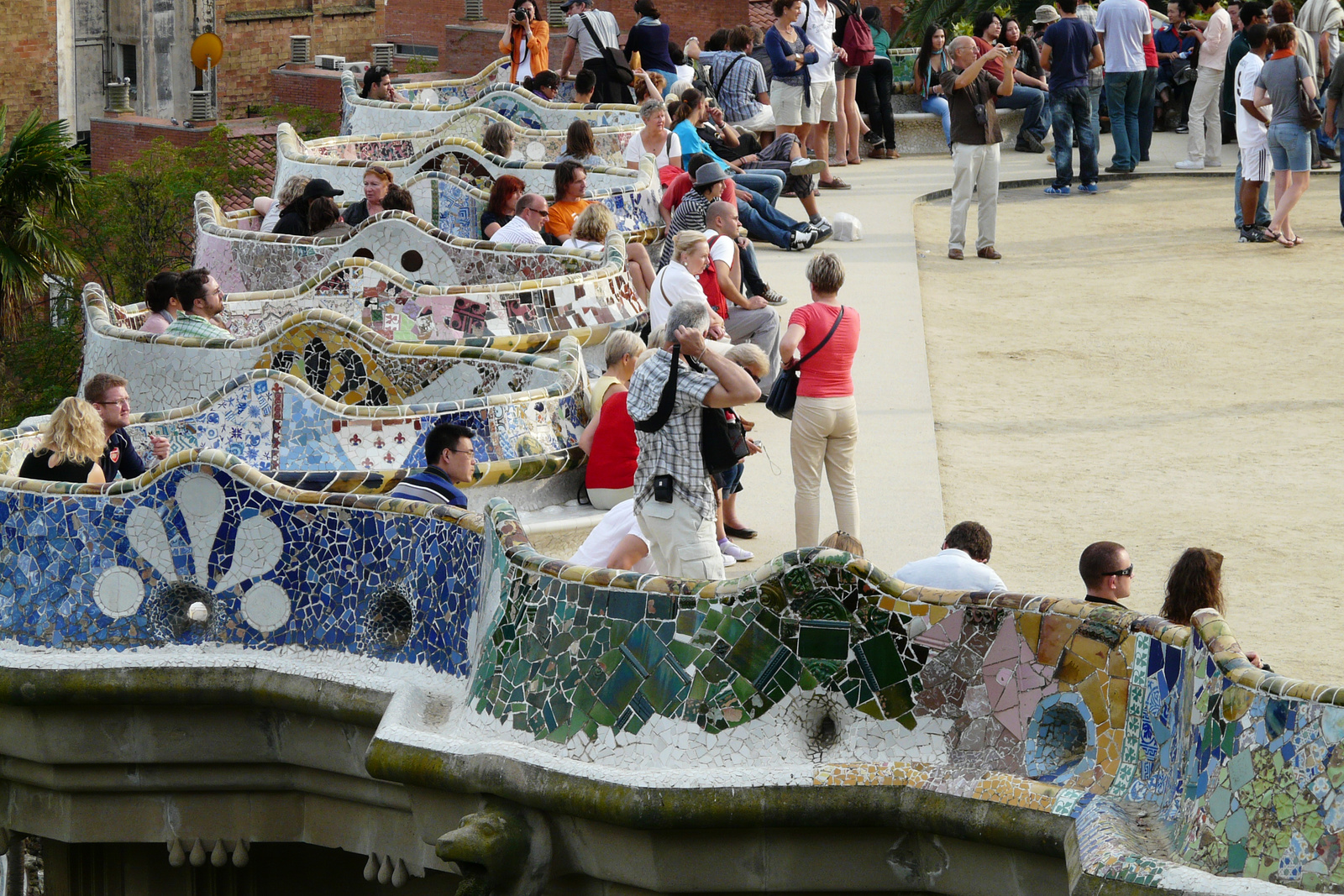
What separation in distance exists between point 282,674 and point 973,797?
307 centimetres

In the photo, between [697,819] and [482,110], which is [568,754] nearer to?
[697,819]

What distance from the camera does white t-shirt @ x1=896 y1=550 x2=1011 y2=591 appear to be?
6.59 meters

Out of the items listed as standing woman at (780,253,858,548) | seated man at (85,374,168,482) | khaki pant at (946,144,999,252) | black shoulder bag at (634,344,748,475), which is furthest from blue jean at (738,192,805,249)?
black shoulder bag at (634,344,748,475)

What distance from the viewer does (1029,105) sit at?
75.2 ft

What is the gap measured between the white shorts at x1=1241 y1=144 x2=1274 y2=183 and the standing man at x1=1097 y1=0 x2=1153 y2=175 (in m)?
2.85

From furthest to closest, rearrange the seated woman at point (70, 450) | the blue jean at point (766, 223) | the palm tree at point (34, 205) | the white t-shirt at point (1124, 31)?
the palm tree at point (34, 205) → the white t-shirt at point (1124, 31) → the blue jean at point (766, 223) → the seated woman at point (70, 450)

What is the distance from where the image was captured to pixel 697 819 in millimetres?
6008

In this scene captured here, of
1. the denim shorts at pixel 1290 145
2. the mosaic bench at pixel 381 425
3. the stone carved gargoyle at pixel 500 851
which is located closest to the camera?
the stone carved gargoyle at pixel 500 851

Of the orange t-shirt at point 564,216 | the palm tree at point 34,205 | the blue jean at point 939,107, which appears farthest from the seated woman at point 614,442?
the palm tree at point 34,205

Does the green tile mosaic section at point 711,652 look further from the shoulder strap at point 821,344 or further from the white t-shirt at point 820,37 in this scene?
the white t-shirt at point 820,37

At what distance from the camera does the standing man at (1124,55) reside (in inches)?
732

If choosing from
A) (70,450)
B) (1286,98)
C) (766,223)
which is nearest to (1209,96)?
(1286,98)

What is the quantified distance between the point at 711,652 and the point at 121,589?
2.91 m

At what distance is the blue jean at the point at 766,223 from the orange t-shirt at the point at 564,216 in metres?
2.73
